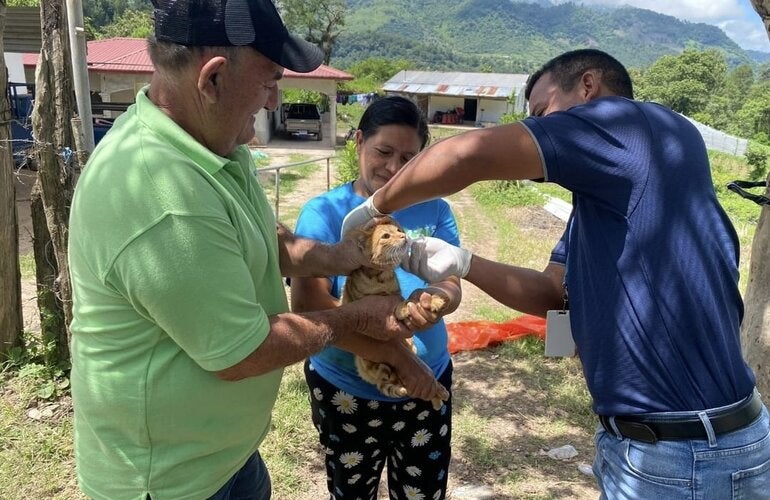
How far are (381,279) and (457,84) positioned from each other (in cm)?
4139

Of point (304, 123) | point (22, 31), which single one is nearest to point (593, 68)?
point (22, 31)

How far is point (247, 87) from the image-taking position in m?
1.44

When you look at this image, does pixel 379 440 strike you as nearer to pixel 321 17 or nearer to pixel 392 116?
pixel 392 116

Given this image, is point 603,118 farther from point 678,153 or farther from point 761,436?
point 761,436

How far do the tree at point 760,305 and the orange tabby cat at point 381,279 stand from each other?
1658 millimetres

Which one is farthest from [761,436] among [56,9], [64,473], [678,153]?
[56,9]

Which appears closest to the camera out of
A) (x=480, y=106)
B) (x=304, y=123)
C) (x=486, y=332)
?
(x=486, y=332)

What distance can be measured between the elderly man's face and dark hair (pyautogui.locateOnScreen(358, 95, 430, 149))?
0.82 meters

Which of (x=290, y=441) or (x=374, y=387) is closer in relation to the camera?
(x=374, y=387)

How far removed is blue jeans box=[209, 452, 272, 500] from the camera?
175cm

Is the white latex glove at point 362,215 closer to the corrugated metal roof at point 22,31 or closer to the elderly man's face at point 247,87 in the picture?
the elderly man's face at point 247,87

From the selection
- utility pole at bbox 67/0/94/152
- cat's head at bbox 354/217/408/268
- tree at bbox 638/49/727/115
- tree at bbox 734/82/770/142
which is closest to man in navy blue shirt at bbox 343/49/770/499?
cat's head at bbox 354/217/408/268

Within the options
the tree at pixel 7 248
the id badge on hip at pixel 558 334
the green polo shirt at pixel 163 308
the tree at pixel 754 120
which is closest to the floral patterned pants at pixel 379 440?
the id badge on hip at pixel 558 334

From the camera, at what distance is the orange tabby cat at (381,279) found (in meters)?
1.77
